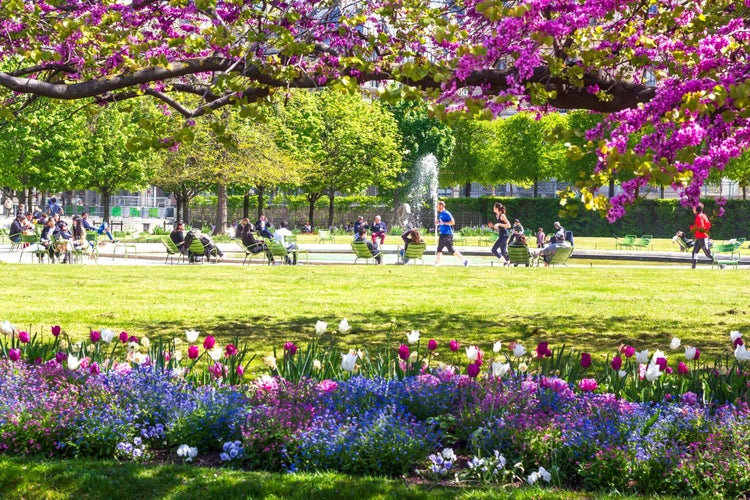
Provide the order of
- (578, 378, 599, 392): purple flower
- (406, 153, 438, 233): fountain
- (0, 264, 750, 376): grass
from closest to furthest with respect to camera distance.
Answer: (578, 378, 599, 392): purple flower
(0, 264, 750, 376): grass
(406, 153, 438, 233): fountain

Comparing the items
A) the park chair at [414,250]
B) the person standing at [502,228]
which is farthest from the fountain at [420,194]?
the park chair at [414,250]

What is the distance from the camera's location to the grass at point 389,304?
10.4 metres

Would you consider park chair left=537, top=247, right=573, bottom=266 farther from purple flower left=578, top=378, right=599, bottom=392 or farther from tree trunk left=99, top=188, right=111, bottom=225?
tree trunk left=99, top=188, right=111, bottom=225

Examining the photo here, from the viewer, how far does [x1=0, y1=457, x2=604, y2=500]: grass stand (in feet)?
14.9

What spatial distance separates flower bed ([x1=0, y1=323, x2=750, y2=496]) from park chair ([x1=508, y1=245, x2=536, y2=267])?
17.6 meters

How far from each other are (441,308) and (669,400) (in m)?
7.81

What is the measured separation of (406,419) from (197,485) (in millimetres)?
1150

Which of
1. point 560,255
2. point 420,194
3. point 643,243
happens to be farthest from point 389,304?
point 420,194

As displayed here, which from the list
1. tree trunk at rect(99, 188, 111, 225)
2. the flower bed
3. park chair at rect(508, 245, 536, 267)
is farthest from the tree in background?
the flower bed

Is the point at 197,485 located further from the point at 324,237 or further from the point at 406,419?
the point at 324,237

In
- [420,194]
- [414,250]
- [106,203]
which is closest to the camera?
[414,250]

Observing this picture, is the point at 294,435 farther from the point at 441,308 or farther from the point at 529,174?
the point at 529,174

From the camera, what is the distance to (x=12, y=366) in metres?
5.96

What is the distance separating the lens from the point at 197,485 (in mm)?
4688
